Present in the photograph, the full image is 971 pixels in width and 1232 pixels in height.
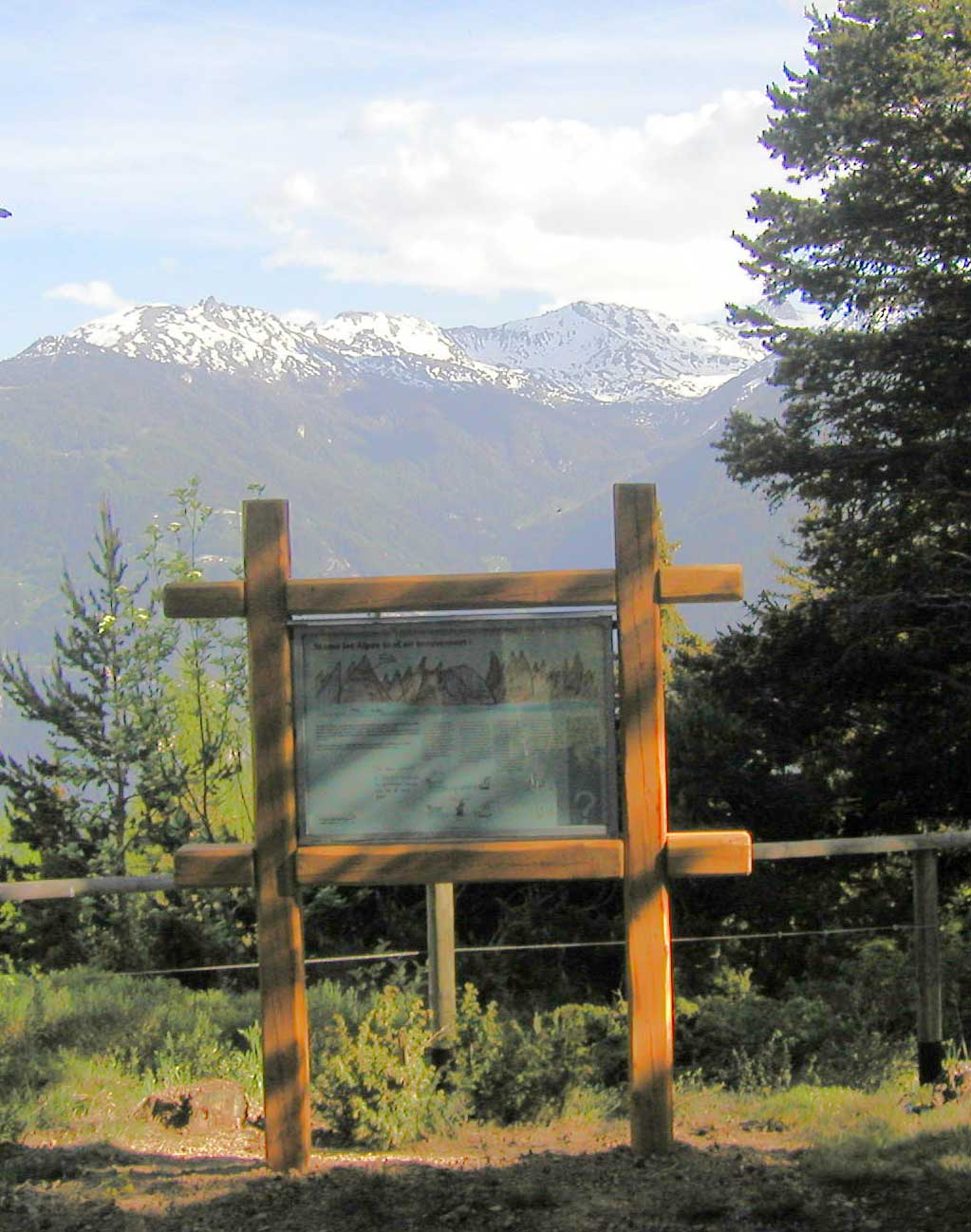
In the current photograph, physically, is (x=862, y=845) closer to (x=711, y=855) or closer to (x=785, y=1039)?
(x=785, y=1039)

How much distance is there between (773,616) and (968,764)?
3.15 metres

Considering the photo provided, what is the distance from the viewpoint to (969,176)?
720 inches

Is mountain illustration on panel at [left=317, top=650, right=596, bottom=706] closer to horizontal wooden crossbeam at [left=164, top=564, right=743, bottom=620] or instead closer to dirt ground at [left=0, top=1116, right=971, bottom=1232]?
horizontal wooden crossbeam at [left=164, top=564, right=743, bottom=620]

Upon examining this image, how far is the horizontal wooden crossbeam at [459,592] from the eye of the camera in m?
4.53

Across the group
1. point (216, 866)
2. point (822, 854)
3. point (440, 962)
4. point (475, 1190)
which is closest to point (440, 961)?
point (440, 962)

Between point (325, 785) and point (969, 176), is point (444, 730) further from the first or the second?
point (969, 176)

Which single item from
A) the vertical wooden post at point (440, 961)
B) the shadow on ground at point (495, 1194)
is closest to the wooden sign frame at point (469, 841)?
the shadow on ground at point (495, 1194)

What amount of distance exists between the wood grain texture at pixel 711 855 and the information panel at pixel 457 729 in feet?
0.80

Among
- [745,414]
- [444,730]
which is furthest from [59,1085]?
[745,414]

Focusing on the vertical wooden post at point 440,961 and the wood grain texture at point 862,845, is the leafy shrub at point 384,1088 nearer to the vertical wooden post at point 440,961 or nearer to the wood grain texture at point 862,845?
the vertical wooden post at point 440,961

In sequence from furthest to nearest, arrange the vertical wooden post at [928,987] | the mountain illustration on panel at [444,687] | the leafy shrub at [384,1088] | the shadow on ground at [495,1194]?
the vertical wooden post at [928,987] < the leafy shrub at [384,1088] < the mountain illustration on panel at [444,687] < the shadow on ground at [495,1194]

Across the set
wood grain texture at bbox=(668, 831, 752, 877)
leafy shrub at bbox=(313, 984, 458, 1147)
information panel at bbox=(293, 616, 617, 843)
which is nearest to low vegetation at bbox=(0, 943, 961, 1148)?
leafy shrub at bbox=(313, 984, 458, 1147)

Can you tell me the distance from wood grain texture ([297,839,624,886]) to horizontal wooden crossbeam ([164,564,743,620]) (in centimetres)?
77

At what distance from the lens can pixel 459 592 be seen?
4.53 metres
